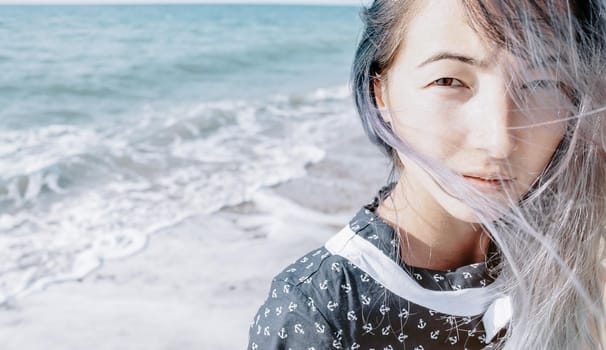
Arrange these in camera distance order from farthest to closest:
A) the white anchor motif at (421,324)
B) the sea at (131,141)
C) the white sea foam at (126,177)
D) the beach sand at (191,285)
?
the sea at (131,141) < the white sea foam at (126,177) < the beach sand at (191,285) < the white anchor motif at (421,324)

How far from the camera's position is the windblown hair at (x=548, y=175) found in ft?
3.66

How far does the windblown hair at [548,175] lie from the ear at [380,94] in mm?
11

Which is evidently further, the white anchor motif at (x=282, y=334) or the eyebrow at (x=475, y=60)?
the white anchor motif at (x=282, y=334)

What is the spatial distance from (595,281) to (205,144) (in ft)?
17.8

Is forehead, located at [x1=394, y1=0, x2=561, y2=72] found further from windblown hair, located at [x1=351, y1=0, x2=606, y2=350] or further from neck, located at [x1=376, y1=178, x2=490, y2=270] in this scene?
neck, located at [x1=376, y1=178, x2=490, y2=270]

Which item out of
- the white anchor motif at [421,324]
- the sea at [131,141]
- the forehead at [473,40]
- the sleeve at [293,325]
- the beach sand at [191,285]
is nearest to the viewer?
the forehead at [473,40]

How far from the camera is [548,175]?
1.32 metres

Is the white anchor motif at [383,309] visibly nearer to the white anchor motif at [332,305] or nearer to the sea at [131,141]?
the white anchor motif at [332,305]

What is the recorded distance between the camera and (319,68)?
13969mm

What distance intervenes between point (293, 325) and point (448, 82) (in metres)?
0.56

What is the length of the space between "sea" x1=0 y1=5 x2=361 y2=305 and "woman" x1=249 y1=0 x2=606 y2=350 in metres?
0.46

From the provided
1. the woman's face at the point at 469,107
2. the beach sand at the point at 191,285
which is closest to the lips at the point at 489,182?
the woman's face at the point at 469,107

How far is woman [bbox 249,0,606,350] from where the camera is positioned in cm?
113

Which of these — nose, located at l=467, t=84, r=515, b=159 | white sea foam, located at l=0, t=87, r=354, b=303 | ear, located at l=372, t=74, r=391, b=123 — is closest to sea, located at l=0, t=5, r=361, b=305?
white sea foam, located at l=0, t=87, r=354, b=303
